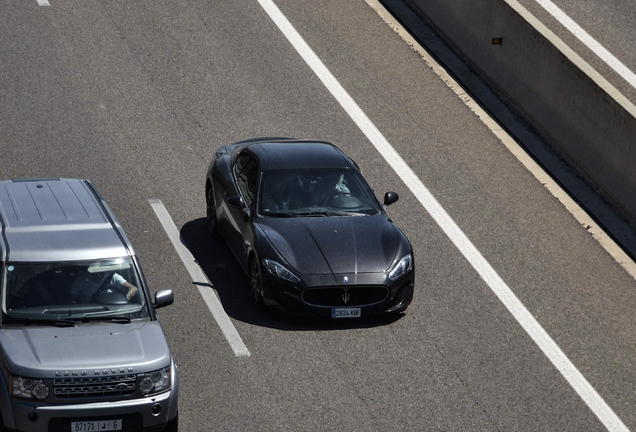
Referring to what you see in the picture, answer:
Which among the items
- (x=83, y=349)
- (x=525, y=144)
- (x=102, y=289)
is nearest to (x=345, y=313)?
(x=102, y=289)

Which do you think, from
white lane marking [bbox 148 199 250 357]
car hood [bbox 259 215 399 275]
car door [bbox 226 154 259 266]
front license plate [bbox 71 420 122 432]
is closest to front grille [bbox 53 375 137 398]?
front license plate [bbox 71 420 122 432]

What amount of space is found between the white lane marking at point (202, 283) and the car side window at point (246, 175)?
1095mm

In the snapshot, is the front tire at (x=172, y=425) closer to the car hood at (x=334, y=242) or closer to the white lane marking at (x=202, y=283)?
the white lane marking at (x=202, y=283)

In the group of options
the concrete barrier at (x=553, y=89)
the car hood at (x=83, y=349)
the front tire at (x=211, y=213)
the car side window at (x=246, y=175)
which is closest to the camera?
the car hood at (x=83, y=349)

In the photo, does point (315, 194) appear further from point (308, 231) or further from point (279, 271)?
point (279, 271)

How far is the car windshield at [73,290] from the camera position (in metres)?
8.72

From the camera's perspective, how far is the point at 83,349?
27.0 ft

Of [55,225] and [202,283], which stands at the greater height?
[55,225]

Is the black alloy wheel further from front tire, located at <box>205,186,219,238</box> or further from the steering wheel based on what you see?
the steering wheel

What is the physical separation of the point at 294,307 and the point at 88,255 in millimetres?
2785

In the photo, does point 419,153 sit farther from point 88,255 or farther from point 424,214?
point 88,255

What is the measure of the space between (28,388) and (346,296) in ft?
13.8

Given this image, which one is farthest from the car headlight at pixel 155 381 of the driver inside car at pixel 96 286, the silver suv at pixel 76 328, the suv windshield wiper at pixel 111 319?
the driver inside car at pixel 96 286

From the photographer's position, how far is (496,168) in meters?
15.8
